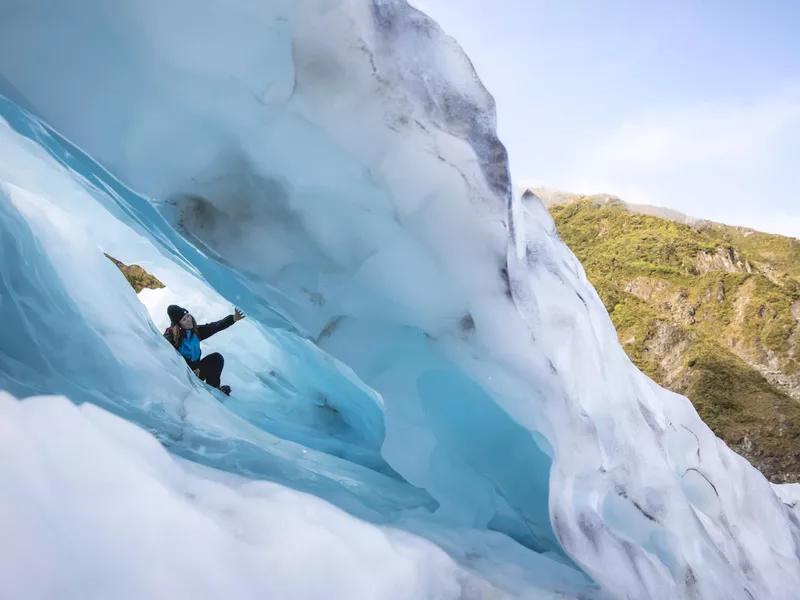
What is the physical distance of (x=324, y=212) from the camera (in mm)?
2131

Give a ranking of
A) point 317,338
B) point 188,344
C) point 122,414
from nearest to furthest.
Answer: point 122,414 → point 317,338 → point 188,344

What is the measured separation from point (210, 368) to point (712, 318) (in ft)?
41.7

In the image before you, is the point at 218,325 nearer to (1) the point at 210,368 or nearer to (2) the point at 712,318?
(1) the point at 210,368

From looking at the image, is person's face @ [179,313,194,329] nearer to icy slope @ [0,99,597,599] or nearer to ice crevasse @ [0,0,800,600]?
icy slope @ [0,99,597,599]

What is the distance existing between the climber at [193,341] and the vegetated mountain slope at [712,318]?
863cm

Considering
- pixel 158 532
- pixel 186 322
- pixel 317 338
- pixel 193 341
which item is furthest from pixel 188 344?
pixel 158 532

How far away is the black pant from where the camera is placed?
12.9 feet

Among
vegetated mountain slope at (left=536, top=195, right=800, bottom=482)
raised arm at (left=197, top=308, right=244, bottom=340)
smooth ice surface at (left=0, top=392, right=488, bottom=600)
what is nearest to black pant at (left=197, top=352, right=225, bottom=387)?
raised arm at (left=197, top=308, right=244, bottom=340)

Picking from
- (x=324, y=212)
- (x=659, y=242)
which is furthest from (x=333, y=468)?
(x=659, y=242)

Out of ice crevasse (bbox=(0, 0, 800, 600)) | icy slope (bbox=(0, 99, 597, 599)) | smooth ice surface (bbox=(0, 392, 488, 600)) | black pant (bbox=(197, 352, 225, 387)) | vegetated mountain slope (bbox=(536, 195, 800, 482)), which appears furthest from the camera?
vegetated mountain slope (bbox=(536, 195, 800, 482))

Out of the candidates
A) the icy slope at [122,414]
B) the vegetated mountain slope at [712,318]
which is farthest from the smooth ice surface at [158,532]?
the vegetated mountain slope at [712,318]

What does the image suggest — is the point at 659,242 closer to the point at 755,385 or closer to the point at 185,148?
the point at 755,385

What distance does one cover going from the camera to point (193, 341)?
3869 millimetres

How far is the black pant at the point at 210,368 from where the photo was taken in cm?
392
